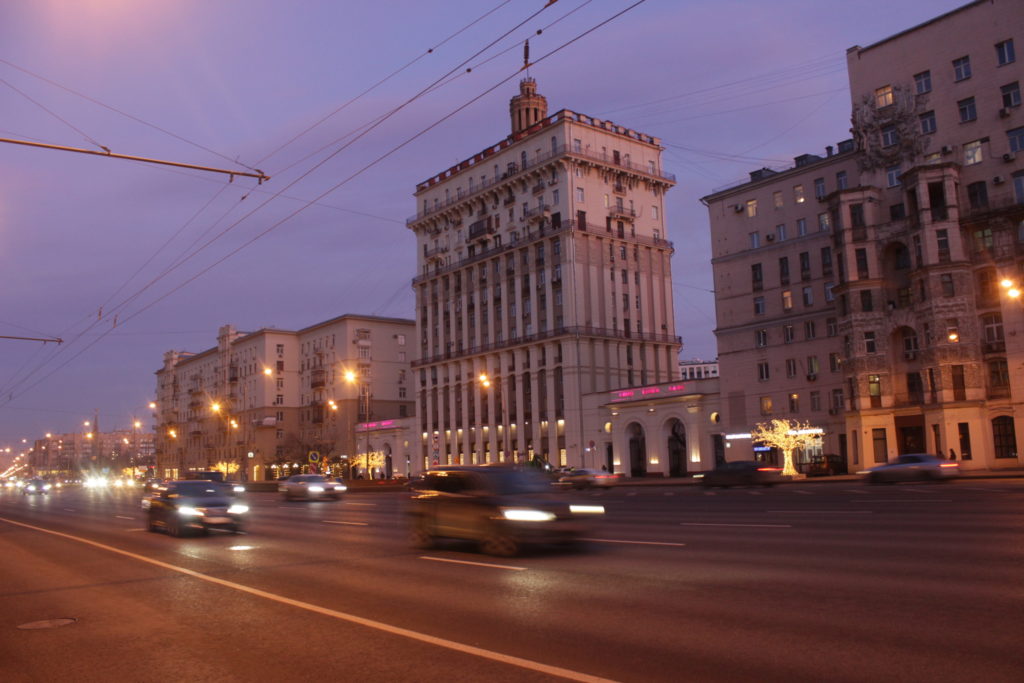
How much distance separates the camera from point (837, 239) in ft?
176

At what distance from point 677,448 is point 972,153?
101 ft

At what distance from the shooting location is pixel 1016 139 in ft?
151

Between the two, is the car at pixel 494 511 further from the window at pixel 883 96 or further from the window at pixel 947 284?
the window at pixel 883 96

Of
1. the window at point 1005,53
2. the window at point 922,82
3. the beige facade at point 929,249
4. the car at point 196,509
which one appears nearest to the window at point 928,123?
the beige facade at point 929,249

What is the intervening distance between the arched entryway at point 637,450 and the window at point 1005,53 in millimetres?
36257

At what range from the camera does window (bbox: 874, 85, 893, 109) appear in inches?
2040

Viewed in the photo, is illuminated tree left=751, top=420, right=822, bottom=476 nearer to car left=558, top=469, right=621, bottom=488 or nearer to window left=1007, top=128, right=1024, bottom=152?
car left=558, top=469, right=621, bottom=488

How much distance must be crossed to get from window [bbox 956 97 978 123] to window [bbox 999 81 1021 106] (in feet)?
5.20

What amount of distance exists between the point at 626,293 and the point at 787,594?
7147cm

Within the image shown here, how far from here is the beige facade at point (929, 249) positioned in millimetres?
45938

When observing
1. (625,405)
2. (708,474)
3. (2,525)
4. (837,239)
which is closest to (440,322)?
(625,405)

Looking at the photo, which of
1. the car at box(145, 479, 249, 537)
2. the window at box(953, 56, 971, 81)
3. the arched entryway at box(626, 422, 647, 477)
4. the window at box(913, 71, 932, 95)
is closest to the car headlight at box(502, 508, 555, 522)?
the car at box(145, 479, 249, 537)

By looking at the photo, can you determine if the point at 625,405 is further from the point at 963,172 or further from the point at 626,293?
the point at 963,172

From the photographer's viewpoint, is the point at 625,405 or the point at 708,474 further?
the point at 625,405
